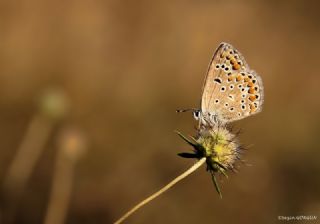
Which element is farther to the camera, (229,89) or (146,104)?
(146,104)

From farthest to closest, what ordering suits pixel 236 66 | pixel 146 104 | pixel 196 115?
pixel 146 104
pixel 236 66
pixel 196 115

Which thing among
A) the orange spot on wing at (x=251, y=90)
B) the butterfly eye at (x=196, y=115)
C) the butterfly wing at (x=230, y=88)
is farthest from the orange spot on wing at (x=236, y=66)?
the butterfly eye at (x=196, y=115)

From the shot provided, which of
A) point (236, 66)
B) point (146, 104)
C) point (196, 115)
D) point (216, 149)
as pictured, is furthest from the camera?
point (146, 104)

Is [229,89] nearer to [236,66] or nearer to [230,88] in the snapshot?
[230,88]

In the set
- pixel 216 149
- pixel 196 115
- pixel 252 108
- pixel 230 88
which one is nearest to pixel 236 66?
pixel 230 88

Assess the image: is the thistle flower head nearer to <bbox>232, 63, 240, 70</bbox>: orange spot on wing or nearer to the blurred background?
<bbox>232, 63, 240, 70</bbox>: orange spot on wing

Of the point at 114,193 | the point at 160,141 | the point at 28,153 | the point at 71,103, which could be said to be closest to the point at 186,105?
the point at 160,141

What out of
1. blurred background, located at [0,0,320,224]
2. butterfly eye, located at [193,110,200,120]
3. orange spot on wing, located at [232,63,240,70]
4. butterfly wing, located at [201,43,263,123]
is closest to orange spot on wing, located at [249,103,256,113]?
butterfly wing, located at [201,43,263,123]
